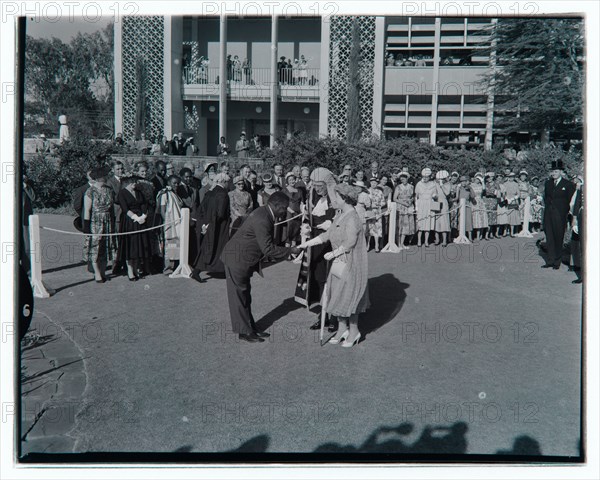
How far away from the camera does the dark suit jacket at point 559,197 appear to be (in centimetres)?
1115

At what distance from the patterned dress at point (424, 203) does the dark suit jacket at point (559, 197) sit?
256cm

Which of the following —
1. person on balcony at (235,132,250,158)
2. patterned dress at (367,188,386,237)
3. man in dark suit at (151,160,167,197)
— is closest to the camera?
man in dark suit at (151,160,167,197)

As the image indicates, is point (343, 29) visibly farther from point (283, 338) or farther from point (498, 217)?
point (283, 338)

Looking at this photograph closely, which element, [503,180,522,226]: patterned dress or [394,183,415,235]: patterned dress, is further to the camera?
[503,180,522,226]: patterned dress

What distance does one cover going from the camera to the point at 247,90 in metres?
23.8

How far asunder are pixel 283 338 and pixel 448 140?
660 inches

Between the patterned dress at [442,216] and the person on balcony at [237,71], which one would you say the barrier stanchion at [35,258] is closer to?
the patterned dress at [442,216]

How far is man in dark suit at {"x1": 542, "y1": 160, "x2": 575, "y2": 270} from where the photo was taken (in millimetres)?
11188

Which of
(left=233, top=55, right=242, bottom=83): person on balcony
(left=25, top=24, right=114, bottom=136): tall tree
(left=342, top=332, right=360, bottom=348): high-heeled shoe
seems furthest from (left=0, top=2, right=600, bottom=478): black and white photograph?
(left=25, top=24, right=114, bottom=136): tall tree

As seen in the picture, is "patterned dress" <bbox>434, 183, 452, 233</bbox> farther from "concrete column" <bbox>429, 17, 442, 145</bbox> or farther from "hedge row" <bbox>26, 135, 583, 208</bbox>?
"concrete column" <bbox>429, 17, 442, 145</bbox>

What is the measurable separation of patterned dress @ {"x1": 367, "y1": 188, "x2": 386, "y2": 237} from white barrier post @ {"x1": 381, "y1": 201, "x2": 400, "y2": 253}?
0.23 m

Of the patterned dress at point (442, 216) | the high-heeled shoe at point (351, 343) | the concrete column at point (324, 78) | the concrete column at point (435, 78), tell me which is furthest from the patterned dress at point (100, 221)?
the concrete column at point (435, 78)

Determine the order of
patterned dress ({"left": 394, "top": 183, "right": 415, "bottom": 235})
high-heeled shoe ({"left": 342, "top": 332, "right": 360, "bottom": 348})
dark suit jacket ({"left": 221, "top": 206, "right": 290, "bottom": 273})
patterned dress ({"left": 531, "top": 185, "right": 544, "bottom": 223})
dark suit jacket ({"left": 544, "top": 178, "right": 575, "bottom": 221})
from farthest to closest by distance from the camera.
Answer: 1. patterned dress ({"left": 531, "top": 185, "right": 544, "bottom": 223})
2. patterned dress ({"left": 394, "top": 183, "right": 415, "bottom": 235})
3. dark suit jacket ({"left": 544, "top": 178, "right": 575, "bottom": 221})
4. high-heeled shoe ({"left": 342, "top": 332, "right": 360, "bottom": 348})
5. dark suit jacket ({"left": 221, "top": 206, "right": 290, "bottom": 273})

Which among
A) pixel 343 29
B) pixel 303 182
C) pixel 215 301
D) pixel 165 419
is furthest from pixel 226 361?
pixel 343 29
